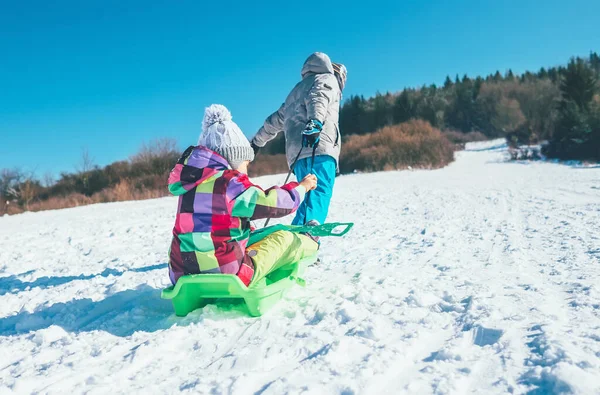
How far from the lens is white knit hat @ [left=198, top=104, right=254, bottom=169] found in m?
2.27

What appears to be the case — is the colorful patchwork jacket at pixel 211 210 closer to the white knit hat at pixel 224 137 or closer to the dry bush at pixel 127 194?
the white knit hat at pixel 224 137

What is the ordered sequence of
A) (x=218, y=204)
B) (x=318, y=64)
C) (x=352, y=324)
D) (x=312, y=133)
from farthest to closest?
(x=318, y=64), (x=312, y=133), (x=218, y=204), (x=352, y=324)

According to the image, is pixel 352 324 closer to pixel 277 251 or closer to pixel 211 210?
pixel 277 251

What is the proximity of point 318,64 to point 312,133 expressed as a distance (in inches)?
35.3

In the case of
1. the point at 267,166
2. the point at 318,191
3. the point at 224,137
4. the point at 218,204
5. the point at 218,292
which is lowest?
the point at 218,292

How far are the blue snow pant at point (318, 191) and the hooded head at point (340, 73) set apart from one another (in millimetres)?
836

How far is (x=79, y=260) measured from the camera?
14.0ft

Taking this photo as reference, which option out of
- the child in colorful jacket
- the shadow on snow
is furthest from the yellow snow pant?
the shadow on snow

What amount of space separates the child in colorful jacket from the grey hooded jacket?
1307 mm

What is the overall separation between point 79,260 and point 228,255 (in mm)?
2789

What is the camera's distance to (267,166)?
19.1 metres

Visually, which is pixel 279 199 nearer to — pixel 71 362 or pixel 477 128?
pixel 71 362

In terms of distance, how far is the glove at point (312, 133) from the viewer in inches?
127

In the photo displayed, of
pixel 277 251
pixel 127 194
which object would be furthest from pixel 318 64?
pixel 127 194
